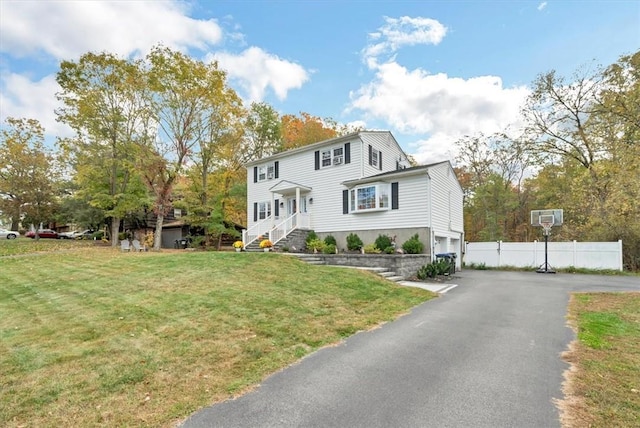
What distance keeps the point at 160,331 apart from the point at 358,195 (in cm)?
1237

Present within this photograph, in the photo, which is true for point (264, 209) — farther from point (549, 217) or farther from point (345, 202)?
point (549, 217)

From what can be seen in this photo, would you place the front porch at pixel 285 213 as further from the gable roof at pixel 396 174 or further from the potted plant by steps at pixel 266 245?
the gable roof at pixel 396 174

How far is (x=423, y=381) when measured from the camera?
12.4 feet

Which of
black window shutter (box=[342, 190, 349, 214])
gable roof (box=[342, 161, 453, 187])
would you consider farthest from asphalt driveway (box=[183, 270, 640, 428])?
black window shutter (box=[342, 190, 349, 214])

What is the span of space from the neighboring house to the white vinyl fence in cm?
157

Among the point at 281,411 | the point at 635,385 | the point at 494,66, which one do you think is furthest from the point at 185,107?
the point at 635,385

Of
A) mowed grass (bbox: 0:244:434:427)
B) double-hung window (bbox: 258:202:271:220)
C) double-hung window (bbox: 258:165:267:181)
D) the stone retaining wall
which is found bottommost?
mowed grass (bbox: 0:244:434:427)

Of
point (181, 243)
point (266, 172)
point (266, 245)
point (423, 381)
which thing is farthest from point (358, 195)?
point (181, 243)

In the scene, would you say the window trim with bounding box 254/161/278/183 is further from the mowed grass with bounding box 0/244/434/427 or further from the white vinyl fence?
the white vinyl fence

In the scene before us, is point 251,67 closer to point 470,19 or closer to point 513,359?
point 470,19

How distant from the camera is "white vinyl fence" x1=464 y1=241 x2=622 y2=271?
52.6 ft

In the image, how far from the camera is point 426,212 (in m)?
14.5

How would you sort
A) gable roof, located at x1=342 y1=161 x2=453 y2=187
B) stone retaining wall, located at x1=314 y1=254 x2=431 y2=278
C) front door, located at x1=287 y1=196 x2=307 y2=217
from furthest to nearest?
1. front door, located at x1=287 y1=196 x2=307 y2=217
2. gable roof, located at x1=342 y1=161 x2=453 y2=187
3. stone retaining wall, located at x1=314 y1=254 x2=431 y2=278

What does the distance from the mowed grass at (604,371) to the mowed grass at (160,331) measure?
3086 millimetres
